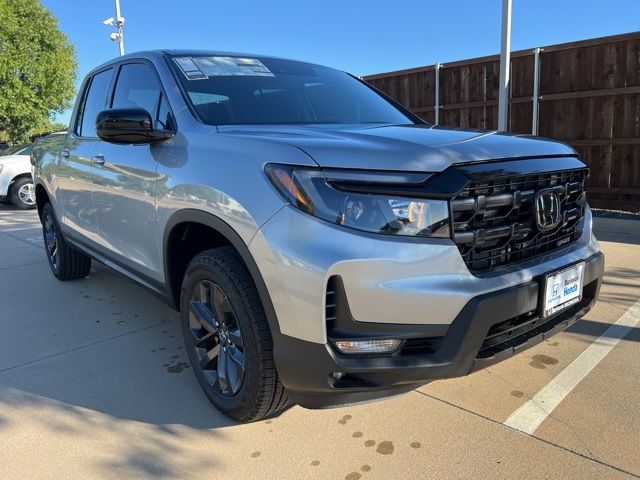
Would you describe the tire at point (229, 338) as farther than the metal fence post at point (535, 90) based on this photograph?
No

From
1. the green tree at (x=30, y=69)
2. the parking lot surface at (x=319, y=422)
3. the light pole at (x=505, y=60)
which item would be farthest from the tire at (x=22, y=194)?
the green tree at (x=30, y=69)

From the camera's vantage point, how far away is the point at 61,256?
5082 mm

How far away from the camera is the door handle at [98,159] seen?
3.58m

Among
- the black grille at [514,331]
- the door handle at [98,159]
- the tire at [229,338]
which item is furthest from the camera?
the door handle at [98,159]

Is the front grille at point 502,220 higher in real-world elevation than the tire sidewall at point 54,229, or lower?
higher

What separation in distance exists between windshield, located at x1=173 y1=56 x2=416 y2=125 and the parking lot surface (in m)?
1.54

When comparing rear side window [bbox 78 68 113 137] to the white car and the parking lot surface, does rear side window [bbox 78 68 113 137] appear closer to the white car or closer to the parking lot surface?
the parking lot surface

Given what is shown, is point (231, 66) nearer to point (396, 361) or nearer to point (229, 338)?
point (229, 338)

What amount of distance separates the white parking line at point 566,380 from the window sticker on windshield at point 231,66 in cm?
243

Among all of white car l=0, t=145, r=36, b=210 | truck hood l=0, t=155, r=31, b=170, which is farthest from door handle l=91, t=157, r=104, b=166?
truck hood l=0, t=155, r=31, b=170

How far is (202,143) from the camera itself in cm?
256

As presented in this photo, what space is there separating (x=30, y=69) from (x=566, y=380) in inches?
1058

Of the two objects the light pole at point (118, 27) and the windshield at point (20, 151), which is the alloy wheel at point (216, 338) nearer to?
the windshield at point (20, 151)

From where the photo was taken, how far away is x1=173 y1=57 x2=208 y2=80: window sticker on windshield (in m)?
3.06
